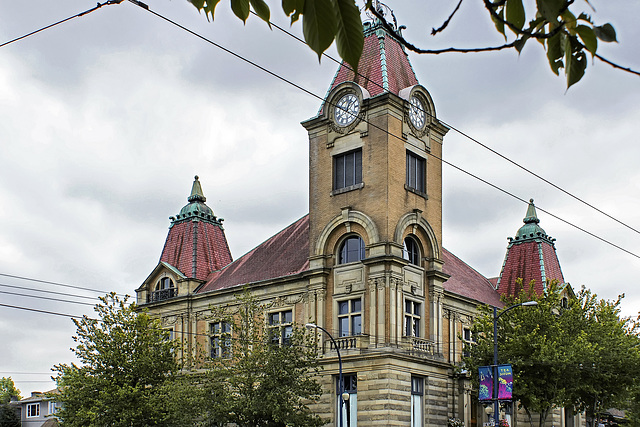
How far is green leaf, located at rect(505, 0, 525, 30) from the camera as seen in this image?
310cm

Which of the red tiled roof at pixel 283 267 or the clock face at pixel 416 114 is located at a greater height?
the clock face at pixel 416 114

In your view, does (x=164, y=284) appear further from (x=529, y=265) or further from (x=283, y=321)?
(x=529, y=265)

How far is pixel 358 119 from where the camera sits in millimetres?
48156

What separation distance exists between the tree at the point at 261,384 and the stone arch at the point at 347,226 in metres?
7.21

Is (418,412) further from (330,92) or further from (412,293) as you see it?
(330,92)

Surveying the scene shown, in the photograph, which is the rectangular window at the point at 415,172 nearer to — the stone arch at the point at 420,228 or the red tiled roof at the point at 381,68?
the stone arch at the point at 420,228

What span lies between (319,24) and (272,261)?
51697 millimetres

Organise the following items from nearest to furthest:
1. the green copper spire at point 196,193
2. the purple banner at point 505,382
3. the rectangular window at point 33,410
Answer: the purple banner at point 505,382, the green copper spire at point 196,193, the rectangular window at point 33,410

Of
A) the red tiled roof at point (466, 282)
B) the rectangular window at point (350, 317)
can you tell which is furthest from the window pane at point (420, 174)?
the rectangular window at point (350, 317)

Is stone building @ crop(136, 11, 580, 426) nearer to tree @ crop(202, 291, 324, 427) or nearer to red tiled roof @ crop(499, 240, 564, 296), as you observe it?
tree @ crop(202, 291, 324, 427)

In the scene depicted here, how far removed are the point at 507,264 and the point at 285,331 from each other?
24.1m

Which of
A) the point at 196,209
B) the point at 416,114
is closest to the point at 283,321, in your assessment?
the point at 416,114

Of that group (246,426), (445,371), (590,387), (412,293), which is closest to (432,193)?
(412,293)

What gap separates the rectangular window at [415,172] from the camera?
161ft
